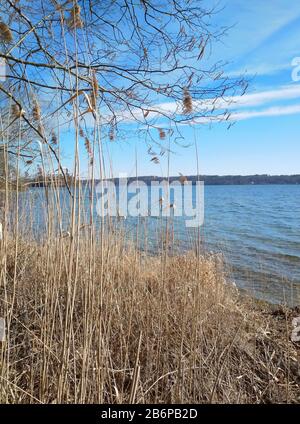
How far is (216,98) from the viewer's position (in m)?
2.71

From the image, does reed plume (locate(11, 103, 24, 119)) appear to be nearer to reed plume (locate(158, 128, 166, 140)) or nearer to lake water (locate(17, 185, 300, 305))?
lake water (locate(17, 185, 300, 305))

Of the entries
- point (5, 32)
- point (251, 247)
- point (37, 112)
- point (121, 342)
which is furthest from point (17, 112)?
point (251, 247)

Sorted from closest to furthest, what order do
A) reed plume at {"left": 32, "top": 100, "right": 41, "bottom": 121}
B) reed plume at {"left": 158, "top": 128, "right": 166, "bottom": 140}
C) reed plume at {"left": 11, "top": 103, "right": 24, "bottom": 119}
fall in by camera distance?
reed plume at {"left": 11, "top": 103, "right": 24, "bottom": 119} → reed plume at {"left": 32, "top": 100, "right": 41, "bottom": 121} → reed plume at {"left": 158, "top": 128, "right": 166, "bottom": 140}

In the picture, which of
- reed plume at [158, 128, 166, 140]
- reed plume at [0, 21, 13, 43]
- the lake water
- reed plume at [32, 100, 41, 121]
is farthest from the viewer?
the lake water

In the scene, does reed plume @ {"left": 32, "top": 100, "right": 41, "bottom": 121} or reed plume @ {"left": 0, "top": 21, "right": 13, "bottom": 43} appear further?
reed plume @ {"left": 0, "top": 21, "right": 13, "bottom": 43}

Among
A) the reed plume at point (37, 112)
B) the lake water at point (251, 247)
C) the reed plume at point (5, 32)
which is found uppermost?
the reed plume at point (5, 32)

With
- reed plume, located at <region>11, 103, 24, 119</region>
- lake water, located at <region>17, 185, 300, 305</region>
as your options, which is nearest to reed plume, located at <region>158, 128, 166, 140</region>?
lake water, located at <region>17, 185, 300, 305</region>

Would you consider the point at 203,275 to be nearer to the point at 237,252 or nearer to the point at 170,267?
the point at 170,267

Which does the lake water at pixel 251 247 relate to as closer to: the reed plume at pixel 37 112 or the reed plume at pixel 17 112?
the reed plume at pixel 17 112

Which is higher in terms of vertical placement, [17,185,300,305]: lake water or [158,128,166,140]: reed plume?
[158,128,166,140]: reed plume

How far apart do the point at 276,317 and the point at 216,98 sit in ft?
7.42

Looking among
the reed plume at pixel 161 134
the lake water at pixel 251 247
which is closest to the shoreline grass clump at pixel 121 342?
the lake water at pixel 251 247
